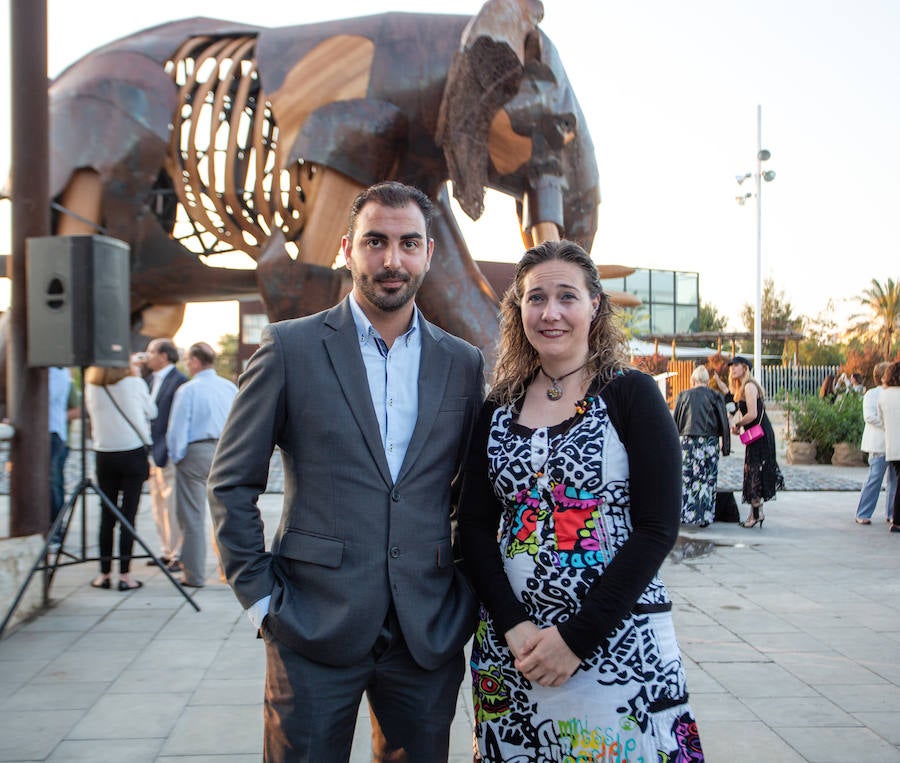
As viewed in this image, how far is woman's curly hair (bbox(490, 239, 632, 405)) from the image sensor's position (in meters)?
2.14

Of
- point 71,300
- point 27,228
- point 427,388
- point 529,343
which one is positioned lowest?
point 427,388

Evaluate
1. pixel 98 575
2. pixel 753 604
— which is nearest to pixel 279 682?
pixel 753 604

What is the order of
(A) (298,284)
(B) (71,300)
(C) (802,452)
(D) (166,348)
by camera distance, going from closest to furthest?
(B) (71,300), (A) (298,284), (D) (166,348), (C) (802,452)

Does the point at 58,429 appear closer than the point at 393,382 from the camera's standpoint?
No

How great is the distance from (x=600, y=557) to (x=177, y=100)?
5.95 metres

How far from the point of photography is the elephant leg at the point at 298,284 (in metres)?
6.18

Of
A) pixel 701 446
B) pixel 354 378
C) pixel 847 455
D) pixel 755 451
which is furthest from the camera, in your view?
pixel 847 455

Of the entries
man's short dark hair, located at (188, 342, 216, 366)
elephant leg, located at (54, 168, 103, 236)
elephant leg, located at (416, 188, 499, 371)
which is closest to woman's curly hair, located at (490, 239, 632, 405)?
man's short dark hair, located at (188, 342, 216, 366)

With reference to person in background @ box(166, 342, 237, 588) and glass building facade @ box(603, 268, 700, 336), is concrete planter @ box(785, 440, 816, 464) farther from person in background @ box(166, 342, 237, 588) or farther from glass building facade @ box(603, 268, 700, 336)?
glass building facade @ box(603, 268, 700, 336)

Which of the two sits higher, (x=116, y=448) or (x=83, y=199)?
(x=83, y=199)

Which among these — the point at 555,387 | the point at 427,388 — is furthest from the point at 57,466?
the point at 555,387

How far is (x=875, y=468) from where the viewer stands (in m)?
8.21

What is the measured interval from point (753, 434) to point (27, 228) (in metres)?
6.20

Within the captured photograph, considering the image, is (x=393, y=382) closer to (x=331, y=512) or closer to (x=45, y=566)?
(x=331, y=512)
